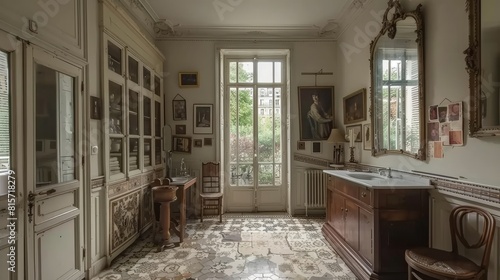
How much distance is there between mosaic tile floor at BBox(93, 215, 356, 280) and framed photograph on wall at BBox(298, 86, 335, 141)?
178 cm

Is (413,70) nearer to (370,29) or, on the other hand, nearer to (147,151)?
(370,29)

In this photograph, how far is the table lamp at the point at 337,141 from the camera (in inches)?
175

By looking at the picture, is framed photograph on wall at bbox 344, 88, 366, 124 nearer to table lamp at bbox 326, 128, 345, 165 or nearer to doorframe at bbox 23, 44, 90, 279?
table lamp at bbox 326, 128, 345, 165

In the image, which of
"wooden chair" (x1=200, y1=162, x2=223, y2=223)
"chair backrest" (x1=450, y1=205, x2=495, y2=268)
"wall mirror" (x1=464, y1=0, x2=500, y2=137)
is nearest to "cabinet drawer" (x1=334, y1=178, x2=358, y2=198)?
"chair backrest" (x1=450, y1=205, x2=495, y2=268)

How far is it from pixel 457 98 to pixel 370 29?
6.41ft

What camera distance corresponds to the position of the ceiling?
3.98 m

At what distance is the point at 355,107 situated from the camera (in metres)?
4.12

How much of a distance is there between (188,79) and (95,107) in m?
2.37

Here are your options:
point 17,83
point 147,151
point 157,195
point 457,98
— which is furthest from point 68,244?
point 457,98

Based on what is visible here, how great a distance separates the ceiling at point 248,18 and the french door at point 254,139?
2.13ft

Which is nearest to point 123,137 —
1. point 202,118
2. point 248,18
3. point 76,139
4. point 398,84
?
point 76,139

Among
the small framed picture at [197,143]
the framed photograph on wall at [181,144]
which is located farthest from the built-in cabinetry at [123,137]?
the small framed picture at [197,143]

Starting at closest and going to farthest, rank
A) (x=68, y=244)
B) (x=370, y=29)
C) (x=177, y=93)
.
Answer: (x=68, y=244) → (x=370, y=29) → (x=177, y=93)

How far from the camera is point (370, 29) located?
3678 millimetres
